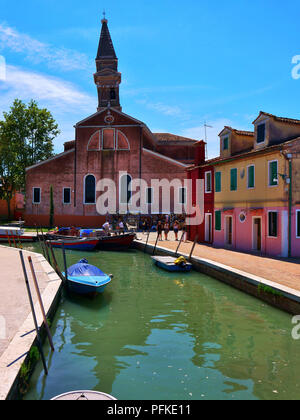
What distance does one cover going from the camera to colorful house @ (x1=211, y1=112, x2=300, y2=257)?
17.0 m

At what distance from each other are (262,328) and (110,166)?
31.7 m

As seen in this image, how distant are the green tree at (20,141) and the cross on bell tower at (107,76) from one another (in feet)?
25.8

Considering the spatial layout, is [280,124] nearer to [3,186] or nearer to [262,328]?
[262,328]

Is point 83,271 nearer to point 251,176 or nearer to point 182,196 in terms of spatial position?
point 251,176

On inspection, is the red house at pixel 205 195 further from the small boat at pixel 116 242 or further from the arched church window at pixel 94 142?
the arched church window at pixel 94 142

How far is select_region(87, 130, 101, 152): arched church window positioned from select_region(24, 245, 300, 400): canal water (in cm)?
2828

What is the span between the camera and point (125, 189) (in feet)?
128

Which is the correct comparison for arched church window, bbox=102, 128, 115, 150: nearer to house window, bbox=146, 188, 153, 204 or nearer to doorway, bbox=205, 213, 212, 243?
house window, bbox=146, 188, 153, 204

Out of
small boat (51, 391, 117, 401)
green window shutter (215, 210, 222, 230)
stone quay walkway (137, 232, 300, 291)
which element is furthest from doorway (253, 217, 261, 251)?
small boat (51, 391, 117, 401)

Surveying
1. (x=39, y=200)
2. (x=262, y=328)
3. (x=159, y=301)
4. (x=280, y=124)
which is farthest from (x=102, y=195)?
(x=262, y=328)

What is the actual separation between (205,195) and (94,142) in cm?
1882

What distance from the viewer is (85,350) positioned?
771 cm

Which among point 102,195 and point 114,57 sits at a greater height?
point 114,57

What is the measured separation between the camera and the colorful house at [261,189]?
1700 centimetres
